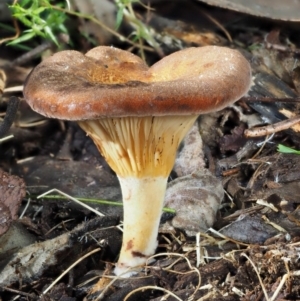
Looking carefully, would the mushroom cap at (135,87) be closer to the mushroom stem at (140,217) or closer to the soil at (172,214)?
the mushroom stem at (140,217)

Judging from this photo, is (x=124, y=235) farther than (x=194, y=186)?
No

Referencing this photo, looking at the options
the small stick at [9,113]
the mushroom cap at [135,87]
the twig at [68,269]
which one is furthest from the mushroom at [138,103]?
the small stick at [9,113]

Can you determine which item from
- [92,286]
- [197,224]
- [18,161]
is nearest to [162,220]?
[197,224]

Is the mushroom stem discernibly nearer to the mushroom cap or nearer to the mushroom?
the mushroom

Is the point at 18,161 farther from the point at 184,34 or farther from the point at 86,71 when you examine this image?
the point at 184,34

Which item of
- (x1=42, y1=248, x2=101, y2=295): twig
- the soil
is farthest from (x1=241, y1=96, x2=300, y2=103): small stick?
(x1=42, y1=248, x2=101, y2=295): twig

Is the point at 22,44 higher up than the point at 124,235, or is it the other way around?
the point at 22,44

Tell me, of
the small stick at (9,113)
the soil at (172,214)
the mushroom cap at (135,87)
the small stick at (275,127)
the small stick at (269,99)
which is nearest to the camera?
the mushroom cap at (135,87)
